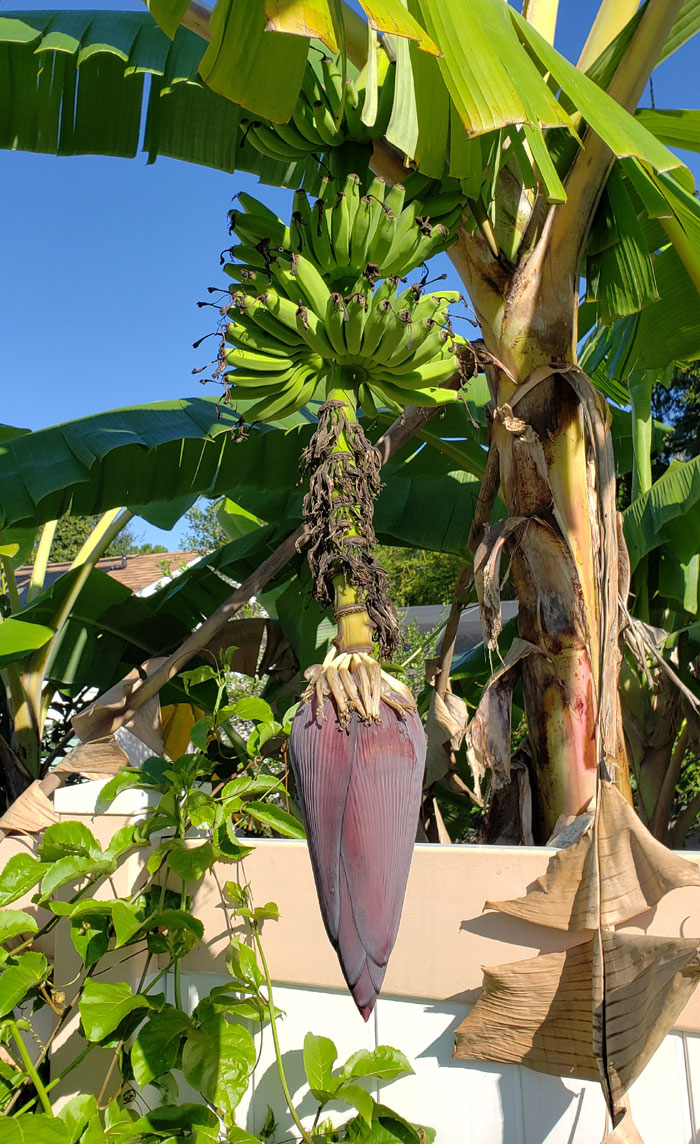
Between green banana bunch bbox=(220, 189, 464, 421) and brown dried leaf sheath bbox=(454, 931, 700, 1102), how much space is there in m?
0.72

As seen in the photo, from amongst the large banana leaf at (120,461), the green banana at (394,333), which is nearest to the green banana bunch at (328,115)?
the green banana at (394,333)

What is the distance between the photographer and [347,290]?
38.2 inches

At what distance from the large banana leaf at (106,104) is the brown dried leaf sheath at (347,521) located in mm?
1421

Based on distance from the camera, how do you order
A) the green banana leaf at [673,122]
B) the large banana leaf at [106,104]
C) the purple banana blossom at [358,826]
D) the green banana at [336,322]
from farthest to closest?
the large banana leaf at [106,104] < the green banana leaf at [673,122] < the green banana at [336,322] < the purple banana blossom at [358,826]

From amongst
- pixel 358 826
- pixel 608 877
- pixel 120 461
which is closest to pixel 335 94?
pixel 358 826

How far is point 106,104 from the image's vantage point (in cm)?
191

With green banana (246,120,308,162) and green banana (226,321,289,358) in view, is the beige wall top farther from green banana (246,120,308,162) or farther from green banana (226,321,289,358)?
green banana (246,120,308,162)

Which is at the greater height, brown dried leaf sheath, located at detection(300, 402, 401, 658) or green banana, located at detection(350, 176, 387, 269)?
green banana, located at detection(350, 176, 387, 269)

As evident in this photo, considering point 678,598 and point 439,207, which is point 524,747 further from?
point 678,598

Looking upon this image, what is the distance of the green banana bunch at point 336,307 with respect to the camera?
86 cm

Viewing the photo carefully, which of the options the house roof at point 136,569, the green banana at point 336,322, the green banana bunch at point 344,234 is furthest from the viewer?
the house roof at point 136,569

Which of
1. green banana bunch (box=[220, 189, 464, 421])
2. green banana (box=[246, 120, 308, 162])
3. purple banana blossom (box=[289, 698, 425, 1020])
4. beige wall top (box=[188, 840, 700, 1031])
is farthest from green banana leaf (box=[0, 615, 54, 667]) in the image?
purple banana blossom (box=[289, 698, 425, 1020])

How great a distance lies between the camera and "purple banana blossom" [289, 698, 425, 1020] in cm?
59

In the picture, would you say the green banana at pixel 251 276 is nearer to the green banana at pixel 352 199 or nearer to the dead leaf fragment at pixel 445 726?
the green banana at pixel 352 199
